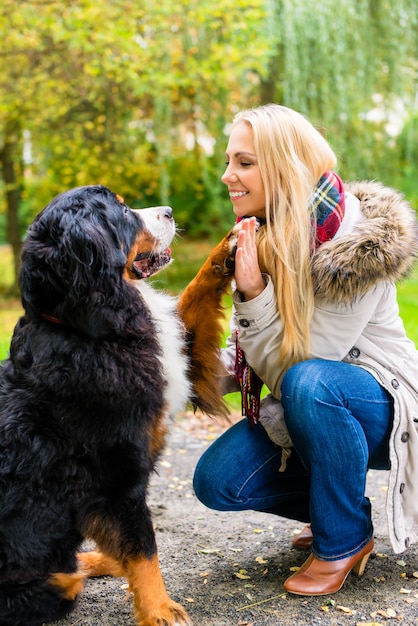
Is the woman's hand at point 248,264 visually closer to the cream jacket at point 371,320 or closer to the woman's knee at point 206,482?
the cream jacket at point 371,320

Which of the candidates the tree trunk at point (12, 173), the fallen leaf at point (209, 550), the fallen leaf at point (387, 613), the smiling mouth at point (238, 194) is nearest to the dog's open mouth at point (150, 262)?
the smiling mouth at point (238, 194)

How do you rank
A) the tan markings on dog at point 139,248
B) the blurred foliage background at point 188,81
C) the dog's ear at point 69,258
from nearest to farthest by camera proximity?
the dog's ear at point 69,258
the tan markings on dog at point 139,248
the blurred foliage background at point 188,81

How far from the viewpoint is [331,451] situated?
2.35 meters

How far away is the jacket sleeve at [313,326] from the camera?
7.94 ft

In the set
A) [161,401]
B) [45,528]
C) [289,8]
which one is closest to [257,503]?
[161,401]

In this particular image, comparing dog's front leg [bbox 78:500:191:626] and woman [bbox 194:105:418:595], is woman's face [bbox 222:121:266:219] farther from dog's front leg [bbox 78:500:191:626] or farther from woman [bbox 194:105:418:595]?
dog's front leg [bbox 78:500:191:626]

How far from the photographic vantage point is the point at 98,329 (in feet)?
7.14

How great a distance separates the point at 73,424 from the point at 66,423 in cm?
2

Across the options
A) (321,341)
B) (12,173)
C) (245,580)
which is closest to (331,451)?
(321,341)

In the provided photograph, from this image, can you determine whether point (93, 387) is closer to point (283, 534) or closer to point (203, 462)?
point (203, 462)

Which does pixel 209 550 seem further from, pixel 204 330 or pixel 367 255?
pixel 367 255

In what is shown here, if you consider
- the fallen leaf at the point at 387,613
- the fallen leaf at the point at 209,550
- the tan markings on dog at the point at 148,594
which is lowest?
the fallen leaf at the point at 209,550

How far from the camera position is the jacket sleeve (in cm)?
242

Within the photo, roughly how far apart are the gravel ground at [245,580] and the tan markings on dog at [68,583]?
0.58 feet
